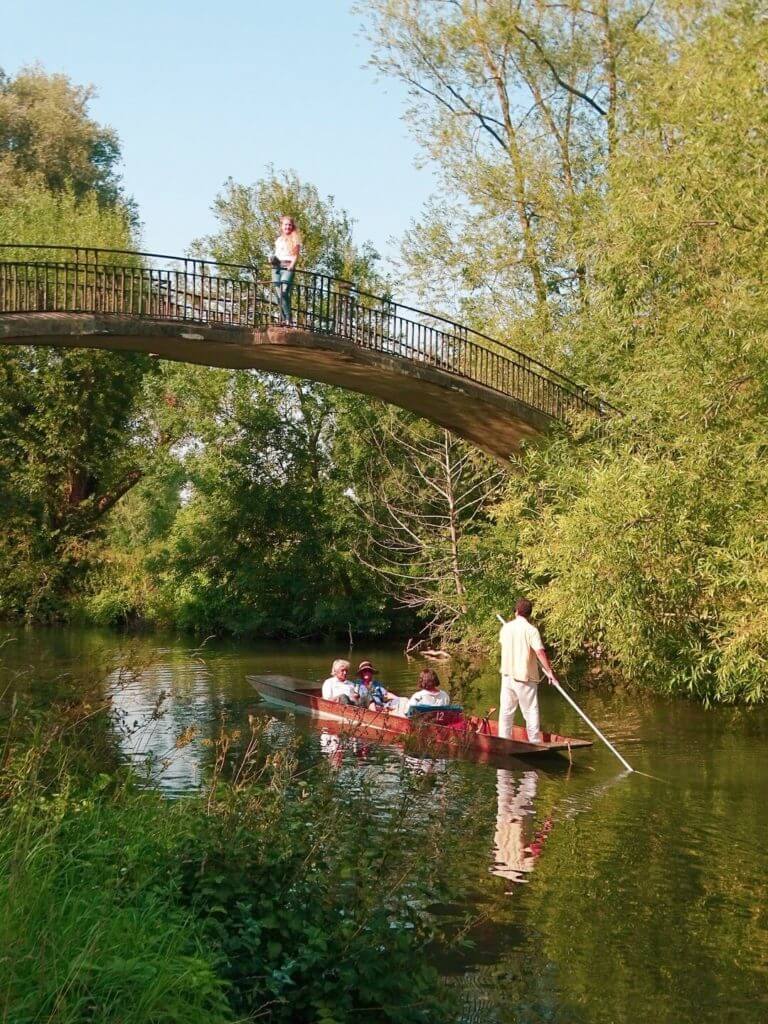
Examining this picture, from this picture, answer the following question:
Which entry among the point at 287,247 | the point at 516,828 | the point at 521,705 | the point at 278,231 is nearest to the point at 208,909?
the point at 516,828

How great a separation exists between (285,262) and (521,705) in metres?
8.83

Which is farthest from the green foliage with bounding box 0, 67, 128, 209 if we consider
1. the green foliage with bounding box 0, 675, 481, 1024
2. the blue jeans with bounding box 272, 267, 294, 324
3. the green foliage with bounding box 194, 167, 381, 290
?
the green foliage with bounding box 0, 675, 481, 1024

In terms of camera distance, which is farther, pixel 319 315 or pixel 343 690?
pixel 319 315

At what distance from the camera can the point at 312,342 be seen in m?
20.4

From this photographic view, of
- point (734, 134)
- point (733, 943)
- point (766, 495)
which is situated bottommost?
point (733, 943)

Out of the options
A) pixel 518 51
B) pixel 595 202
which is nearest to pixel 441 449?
pixel 595 202

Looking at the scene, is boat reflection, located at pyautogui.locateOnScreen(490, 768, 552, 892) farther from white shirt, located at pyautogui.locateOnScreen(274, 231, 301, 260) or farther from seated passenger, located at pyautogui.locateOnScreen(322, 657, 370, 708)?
white shirt, located at pyautogui.locateOnScreen(274, 231, 301, 260)

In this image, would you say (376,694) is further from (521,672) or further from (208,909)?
(208,909)

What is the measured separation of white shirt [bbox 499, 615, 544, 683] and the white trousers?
81 millimetres

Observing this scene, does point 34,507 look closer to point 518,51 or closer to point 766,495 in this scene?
point 518,51

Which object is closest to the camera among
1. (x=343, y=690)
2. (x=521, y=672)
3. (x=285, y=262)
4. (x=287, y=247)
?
(x=521, y=672)

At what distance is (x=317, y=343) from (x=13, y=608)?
1525 cm

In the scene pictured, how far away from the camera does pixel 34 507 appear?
31812 mm

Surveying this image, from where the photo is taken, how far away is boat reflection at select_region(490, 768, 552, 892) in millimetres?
9297
